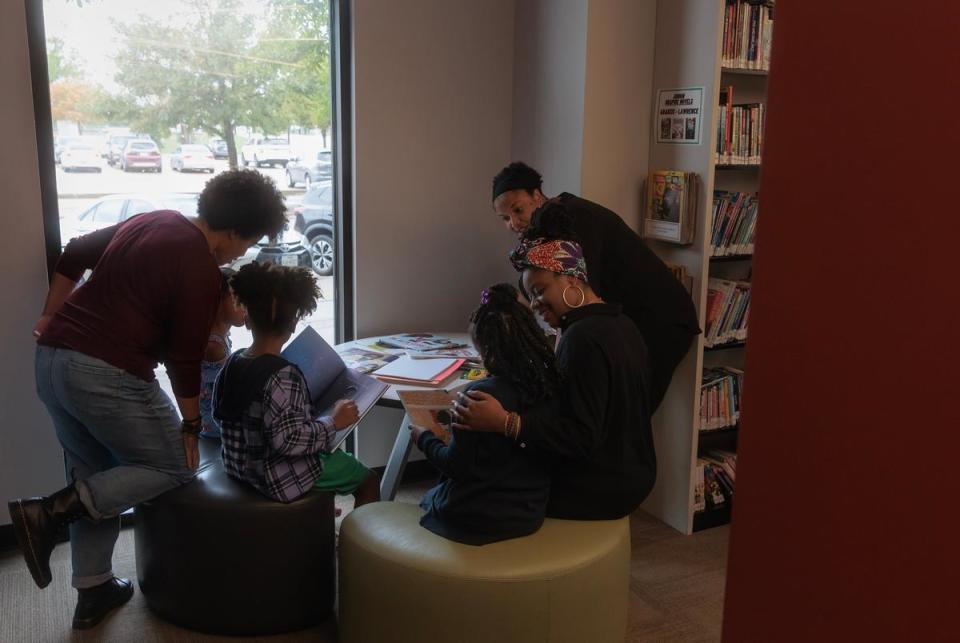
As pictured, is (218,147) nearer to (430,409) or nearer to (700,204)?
(430,409)

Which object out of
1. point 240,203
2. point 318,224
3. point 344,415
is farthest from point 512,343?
point 318,224

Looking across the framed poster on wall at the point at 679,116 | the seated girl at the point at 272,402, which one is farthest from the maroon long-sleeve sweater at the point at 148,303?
the framed poster on wall at the point at 679,116

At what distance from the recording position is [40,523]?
2.38 metres

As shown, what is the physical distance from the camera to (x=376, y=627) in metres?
2.14

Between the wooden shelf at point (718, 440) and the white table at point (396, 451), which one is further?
the wooden shelf at point (718, 440)

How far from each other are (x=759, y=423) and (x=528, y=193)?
2264mm

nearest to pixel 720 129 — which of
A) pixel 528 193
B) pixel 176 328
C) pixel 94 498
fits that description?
pixel 528 193

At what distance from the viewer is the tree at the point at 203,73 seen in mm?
3152

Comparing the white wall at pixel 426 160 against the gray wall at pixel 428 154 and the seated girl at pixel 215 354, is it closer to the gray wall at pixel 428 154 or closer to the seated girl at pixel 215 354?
the gray wall at pixel 428 154

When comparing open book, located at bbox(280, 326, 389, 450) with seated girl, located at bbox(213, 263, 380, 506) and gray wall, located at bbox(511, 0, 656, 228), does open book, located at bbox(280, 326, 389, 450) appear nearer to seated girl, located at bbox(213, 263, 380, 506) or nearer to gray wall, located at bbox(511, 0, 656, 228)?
seated girl, located at bbox(213, 263, 380, 506)

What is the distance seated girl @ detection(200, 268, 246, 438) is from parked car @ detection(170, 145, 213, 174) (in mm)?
719

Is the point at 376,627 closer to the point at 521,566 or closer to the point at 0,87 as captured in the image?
the point at 521,566

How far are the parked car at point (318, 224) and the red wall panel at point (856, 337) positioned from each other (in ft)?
10.1

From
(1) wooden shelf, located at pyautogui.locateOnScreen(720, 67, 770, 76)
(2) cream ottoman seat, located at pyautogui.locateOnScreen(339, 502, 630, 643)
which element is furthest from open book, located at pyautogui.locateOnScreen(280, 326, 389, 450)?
(1) wooden shelf, located at pyautogui.locateOnScreen(720, 67, 770, 76)
